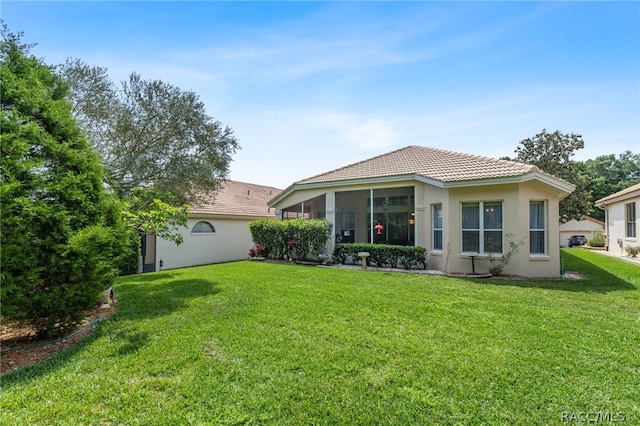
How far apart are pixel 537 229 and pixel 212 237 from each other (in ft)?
52.2

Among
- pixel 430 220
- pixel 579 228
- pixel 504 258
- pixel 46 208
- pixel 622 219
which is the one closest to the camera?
pixel 46 208

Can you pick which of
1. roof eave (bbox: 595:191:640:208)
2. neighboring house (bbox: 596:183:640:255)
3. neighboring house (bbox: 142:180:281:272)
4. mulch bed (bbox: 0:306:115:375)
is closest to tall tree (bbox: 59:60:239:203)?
neighboring house (bbox: 142:180:281:272)

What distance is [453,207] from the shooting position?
10883 millimetres

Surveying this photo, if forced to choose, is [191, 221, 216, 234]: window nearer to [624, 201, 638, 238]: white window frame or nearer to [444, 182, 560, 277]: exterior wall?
[444, 182, 560, 277]: exterior wall

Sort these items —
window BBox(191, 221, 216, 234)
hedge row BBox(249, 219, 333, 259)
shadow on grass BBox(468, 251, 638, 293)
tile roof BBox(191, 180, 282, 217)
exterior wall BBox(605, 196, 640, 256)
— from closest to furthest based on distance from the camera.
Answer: shadow on grass BBox(468, 251, 638, 293)
hedge row BBox(249, 219, 333, 259)
exterior wall BBox(605, 196, 640, 256)
window BBox(191, 221, 216, 234)
tile roof BBox(191, 180, 282, 217)

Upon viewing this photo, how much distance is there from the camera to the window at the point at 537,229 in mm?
10258

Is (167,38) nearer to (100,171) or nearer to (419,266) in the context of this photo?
(100,171)

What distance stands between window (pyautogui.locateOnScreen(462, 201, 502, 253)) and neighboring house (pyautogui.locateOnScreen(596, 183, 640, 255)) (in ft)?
38.7

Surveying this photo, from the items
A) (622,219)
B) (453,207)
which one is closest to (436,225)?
(453,207)

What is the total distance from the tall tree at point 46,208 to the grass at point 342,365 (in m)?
0.89

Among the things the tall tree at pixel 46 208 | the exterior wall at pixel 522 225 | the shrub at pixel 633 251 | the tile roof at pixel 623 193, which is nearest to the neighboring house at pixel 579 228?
the tile roof at pixel 623 193

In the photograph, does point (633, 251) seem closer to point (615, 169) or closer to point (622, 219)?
point (622, 219)

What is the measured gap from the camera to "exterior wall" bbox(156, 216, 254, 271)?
1603cm

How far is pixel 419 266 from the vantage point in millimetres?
11570
